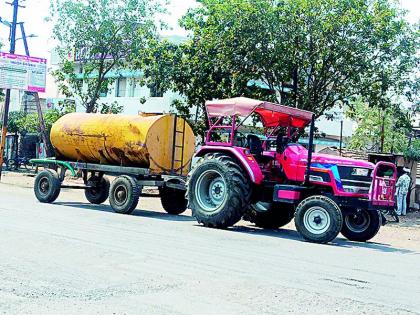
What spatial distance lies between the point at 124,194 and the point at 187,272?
317 inches

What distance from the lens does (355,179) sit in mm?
12242

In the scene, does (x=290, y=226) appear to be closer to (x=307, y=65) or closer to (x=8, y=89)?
(x=307, y=65)

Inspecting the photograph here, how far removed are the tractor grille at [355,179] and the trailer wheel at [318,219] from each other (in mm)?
717

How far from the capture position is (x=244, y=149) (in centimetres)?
1340

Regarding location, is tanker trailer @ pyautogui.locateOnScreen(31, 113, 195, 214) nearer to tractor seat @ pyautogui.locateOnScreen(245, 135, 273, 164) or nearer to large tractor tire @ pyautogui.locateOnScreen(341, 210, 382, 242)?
tractor seat @ pyautogui.locateOnScreen(245, 135, 273, 164)

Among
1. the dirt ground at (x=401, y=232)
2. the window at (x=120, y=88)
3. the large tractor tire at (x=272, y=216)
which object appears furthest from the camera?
the window at (x=120, y=88)

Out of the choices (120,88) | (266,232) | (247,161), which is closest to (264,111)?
(247,161)

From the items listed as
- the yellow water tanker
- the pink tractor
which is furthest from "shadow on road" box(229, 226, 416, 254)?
the yellow water tanker

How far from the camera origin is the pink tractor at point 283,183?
39.1 ft

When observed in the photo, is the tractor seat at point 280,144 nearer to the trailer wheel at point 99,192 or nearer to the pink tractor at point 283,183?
the pink tractor at point 283,183

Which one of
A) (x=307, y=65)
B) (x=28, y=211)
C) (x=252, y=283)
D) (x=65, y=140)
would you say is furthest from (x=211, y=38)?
(x=252, y=283)

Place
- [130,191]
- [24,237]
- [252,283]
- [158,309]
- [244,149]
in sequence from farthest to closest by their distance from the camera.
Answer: [130,191] → [244,149] → [24,237] → [252,283] → [158,309]

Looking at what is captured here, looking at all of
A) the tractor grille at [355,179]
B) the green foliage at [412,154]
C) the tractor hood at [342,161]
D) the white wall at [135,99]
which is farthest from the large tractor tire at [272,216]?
the white wall at [135,99]

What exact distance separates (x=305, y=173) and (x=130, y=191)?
16.2 ft
